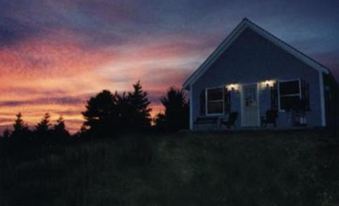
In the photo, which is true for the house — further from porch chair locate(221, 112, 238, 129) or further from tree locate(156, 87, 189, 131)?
tree locate(156, 87, 189, 131)

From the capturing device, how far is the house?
2309cm

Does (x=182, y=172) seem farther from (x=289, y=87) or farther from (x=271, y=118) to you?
(x=289, y=87)

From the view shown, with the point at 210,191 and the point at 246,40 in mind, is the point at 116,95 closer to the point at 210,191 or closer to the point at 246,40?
the point at 246,40

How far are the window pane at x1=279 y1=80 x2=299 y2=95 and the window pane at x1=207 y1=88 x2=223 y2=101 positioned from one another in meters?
3.57

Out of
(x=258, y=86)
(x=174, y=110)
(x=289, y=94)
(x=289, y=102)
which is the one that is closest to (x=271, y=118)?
(x=289, y=102)

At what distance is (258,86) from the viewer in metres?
24.7

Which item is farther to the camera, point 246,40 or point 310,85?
point 246,40

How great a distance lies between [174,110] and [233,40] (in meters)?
18.3

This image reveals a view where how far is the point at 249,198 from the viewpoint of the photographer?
14875 mm

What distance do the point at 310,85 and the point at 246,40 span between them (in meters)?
4.56

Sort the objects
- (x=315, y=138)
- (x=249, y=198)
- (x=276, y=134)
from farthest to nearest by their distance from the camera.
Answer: (x=276, y=134)
(x=315, y=138)
(x=249, y=198)

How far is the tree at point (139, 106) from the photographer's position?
5182 centimetres

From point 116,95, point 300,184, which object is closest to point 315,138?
point 300,184

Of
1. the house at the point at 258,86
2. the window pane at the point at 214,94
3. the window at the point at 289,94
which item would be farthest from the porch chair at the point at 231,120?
the window at the point at 289,94
